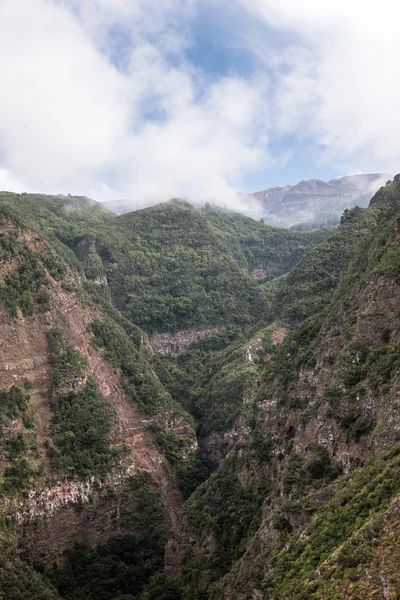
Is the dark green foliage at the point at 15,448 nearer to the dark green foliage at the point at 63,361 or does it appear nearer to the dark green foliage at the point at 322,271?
the dark green foliage at the point at 63,361

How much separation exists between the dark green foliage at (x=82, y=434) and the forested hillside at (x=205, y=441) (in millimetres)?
191

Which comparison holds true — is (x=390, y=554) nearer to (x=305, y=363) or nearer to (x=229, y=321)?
(x=305, y=363)

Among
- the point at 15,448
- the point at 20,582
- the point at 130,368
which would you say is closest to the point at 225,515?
the point at 20,582

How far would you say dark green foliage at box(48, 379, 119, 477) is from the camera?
208ft

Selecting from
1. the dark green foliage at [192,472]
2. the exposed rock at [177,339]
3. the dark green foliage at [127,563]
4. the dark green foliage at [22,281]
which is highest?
the dark green foliage at [22,281]

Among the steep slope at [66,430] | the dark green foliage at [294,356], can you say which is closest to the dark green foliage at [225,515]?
the steep slope at [66,430]

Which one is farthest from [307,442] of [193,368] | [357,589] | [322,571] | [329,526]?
[193,368]

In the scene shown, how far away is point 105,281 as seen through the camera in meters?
112

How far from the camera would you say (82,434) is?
218 feet

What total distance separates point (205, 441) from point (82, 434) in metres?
21.7

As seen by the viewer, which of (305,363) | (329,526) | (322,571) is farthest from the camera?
(305,363)

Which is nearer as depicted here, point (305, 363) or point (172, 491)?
point (305, 363)

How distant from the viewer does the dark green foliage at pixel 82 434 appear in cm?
6334

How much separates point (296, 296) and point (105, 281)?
41.3m
